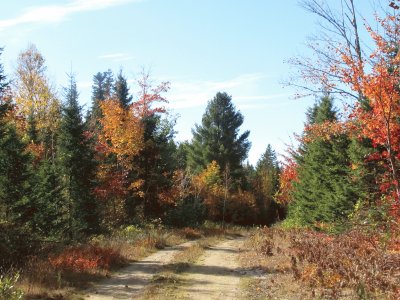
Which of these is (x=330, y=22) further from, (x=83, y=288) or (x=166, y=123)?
(x=166, y=123)

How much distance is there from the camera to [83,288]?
11891mm

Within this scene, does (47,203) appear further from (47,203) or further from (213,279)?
(213,279)

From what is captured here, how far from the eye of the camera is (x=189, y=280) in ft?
A: 42.9

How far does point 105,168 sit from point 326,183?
1680 cm

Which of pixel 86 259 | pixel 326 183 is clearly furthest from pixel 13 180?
pixel 326 183

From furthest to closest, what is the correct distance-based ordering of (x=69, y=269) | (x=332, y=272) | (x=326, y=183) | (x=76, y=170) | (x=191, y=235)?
(x=326, y=183), (x=191, y=235), (x=76, y=170), (x=69, y=269), (x=332, y=272)

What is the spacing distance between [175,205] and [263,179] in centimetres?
2668

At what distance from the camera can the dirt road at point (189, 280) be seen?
11211 millimetres

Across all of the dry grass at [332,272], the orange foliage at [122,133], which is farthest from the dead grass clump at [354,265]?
the orange foliage at [122,133]

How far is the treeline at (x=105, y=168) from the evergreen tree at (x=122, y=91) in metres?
0.10

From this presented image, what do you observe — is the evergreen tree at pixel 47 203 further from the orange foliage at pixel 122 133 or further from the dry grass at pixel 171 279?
the orange foliage at pixel 122 133

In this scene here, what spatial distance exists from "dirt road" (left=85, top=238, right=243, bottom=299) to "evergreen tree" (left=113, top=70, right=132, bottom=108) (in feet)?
67.3

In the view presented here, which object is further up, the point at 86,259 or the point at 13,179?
the point at 13,179

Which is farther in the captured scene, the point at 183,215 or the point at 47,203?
the point at 183,215
